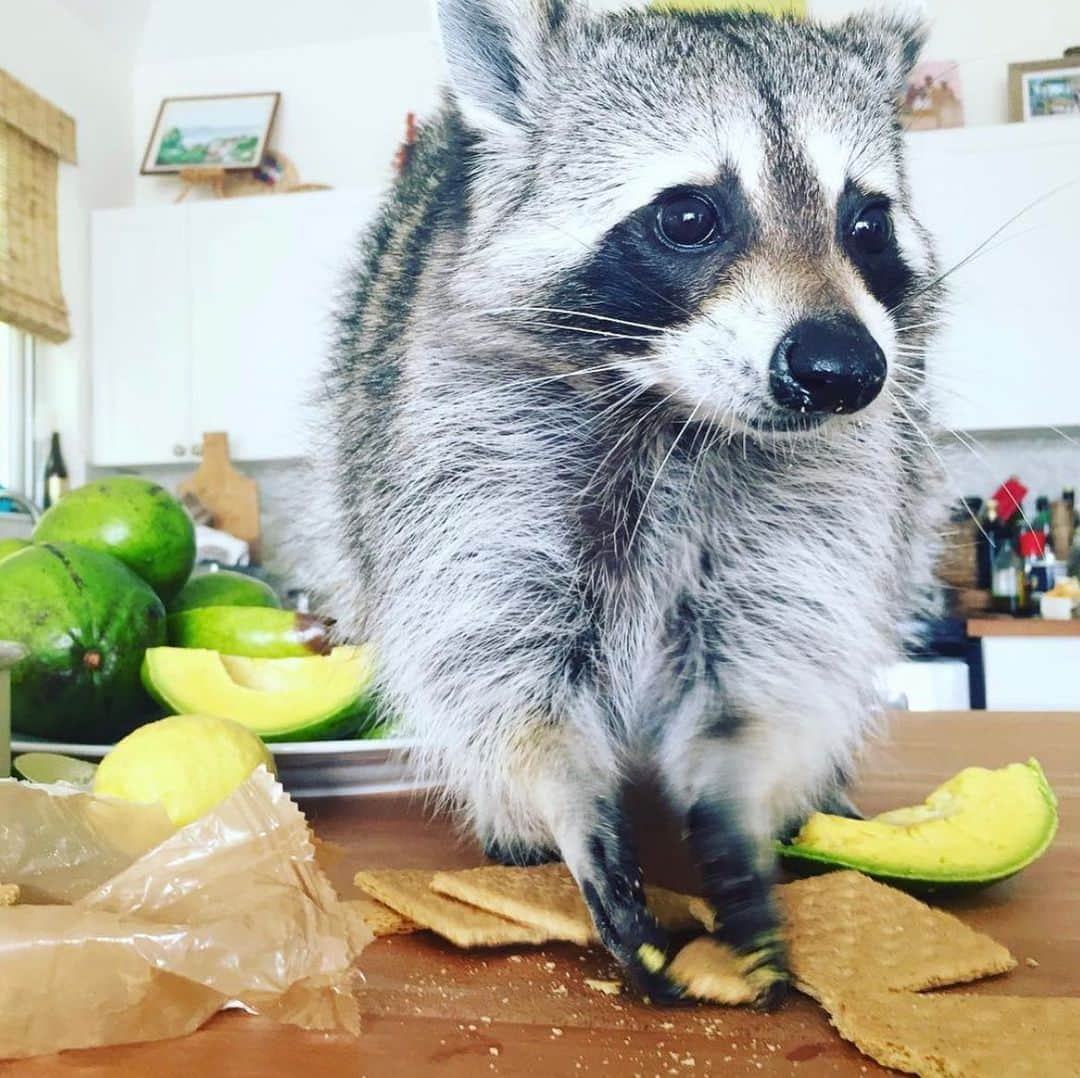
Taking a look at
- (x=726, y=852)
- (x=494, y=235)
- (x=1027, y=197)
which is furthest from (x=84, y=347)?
(x=726, y=852)

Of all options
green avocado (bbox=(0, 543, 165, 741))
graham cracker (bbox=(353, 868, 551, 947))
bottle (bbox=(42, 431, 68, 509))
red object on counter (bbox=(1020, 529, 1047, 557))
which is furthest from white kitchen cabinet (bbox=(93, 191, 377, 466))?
graham cracker (bbox=(353, 868, 551, 947))

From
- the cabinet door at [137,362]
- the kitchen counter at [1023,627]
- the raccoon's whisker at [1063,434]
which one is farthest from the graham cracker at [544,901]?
the cabinet door at [137,362]

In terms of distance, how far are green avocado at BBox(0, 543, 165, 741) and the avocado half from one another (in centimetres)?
51

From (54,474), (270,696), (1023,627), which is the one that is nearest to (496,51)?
(270,696)

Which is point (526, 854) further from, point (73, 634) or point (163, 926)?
point (73, 634)

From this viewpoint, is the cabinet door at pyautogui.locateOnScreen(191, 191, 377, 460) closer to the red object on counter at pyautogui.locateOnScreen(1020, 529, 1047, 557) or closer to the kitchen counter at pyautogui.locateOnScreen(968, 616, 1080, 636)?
the kitchen counter at pyautogui.locateOnScreen(968, 616, 1080, 636)

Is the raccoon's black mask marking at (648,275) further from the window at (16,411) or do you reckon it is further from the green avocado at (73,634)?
the window at (16,411)

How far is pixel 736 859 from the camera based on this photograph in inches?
19.7

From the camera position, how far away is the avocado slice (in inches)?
31.7

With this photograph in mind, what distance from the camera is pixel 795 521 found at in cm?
71

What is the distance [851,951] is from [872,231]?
414 millimetres

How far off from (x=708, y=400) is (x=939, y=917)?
0.29 meters

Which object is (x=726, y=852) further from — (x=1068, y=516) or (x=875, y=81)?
(x=1068, y=516)

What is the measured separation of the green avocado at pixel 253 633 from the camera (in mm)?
919
